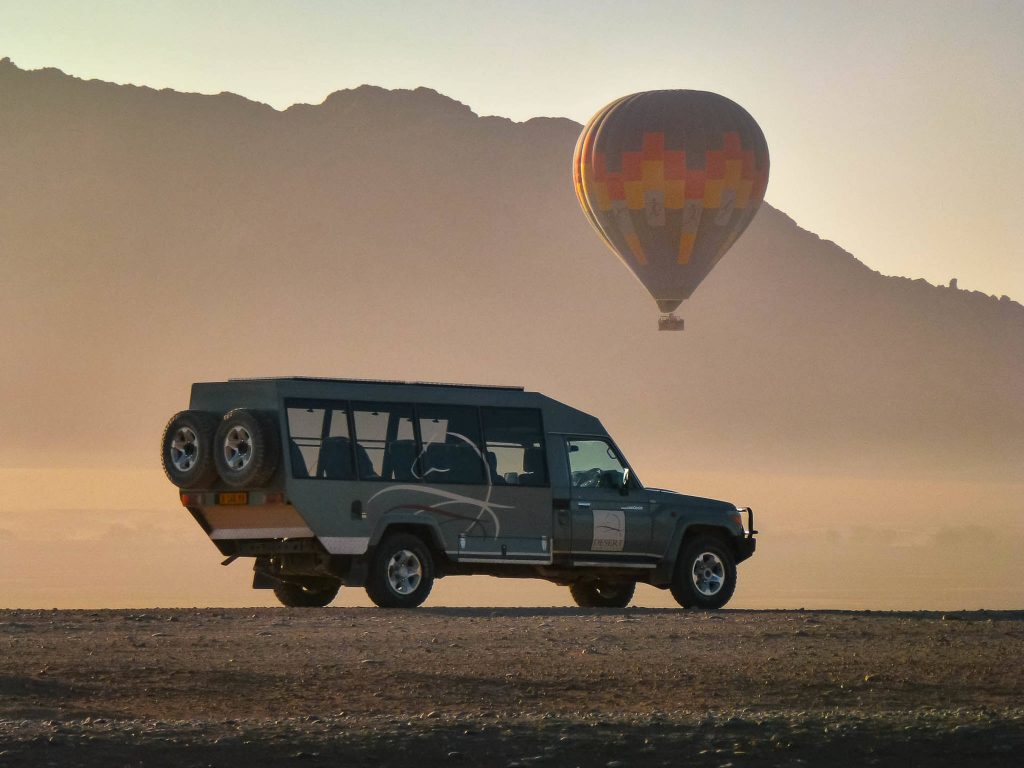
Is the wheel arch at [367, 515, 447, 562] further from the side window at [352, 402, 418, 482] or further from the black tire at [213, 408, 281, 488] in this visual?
the black tire at [213, 408, 281, 488]

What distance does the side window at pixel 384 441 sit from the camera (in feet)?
84.3

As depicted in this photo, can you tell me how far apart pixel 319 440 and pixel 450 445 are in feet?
6.54

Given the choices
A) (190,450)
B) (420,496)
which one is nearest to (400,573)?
(420,496)

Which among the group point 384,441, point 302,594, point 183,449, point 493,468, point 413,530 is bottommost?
point 302,594

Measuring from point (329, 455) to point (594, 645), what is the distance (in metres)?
6.05

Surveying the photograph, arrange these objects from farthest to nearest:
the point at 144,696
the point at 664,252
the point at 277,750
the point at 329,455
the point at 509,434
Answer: the point at 664,252, the point at 509,434, the point at 329,455, the point at 144,696, the point at 277,750

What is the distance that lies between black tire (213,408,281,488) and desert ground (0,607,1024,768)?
5.65 feet

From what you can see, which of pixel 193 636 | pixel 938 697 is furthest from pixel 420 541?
pixel 938 697

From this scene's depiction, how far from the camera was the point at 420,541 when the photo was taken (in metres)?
26.2

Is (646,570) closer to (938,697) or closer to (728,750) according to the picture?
(938,697)

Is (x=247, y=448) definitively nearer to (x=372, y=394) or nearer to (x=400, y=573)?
(x=372, y=394)

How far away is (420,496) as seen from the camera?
26.1m

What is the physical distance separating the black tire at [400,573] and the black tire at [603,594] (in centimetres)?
371

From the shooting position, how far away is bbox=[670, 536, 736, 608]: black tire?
92.5ft
